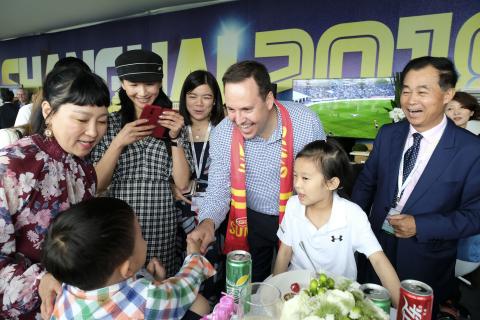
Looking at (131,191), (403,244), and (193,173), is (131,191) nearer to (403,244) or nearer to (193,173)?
(193,173)

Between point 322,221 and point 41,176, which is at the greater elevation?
point 41,176

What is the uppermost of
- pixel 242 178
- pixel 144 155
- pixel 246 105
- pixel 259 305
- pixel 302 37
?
pixel 302 37

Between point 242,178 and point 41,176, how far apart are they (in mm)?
1027

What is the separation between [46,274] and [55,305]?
102mm

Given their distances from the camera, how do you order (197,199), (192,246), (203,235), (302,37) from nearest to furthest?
(192,246), (203,235), (197,199), (302,37)

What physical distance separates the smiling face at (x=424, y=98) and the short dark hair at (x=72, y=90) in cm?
148

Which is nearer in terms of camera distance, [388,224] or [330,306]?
[330,306]

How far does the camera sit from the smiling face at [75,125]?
1217mm

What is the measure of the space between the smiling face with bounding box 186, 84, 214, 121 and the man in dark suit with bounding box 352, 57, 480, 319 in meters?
1.35

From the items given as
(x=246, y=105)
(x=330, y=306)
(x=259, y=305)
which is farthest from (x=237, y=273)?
(x=246, y=105)

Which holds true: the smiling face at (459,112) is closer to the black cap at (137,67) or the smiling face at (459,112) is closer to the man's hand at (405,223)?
the man's hand at (405,223)

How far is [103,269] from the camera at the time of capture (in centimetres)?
100

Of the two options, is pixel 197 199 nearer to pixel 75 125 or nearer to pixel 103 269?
pixel 75 125

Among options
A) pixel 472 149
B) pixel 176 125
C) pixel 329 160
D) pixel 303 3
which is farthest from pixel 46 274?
pixel 303 3
